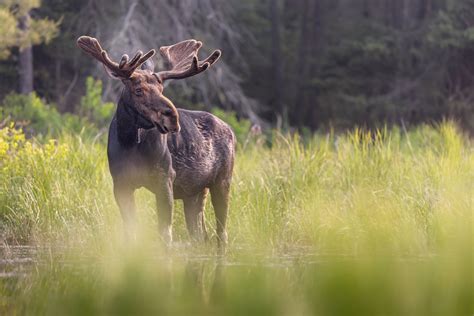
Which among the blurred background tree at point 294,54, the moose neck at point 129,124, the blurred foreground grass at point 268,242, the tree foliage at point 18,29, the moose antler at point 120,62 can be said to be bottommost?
the blurred foreground grass at point 268,242

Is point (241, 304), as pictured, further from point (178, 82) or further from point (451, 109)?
point (451, 109)

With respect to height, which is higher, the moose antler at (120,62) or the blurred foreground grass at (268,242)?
the moose antler at (120,62)

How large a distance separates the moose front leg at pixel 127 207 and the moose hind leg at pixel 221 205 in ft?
4.37

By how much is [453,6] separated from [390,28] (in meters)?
2.93

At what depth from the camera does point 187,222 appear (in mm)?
9992

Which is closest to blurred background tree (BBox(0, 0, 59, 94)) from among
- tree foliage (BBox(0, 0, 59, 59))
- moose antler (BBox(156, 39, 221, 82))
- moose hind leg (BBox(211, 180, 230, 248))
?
tree foliage (BBox(0, 0, 59, 59))

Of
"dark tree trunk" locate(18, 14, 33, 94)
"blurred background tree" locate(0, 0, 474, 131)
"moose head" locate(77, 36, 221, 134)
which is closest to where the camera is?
"moose head" locate(77, 36, 221, 134)

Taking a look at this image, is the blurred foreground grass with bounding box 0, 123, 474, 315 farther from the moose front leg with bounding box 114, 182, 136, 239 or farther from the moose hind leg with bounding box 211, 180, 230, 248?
the moose hind leg with bounding box 211, 180, 230, 248

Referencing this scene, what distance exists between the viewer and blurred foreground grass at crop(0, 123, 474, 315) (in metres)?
7.18

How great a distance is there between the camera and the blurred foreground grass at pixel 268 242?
7176 millimetres

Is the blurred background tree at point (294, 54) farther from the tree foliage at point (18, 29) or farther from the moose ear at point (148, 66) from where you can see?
the moose ear at point (148, 66)

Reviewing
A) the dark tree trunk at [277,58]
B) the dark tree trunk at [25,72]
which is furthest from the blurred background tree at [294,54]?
the dark tree trunk at [25,72]

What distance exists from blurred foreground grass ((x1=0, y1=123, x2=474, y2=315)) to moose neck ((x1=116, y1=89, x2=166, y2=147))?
809 mm

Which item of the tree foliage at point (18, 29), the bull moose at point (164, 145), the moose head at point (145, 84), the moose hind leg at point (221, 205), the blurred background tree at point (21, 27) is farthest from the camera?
the blurred background tree at point (21, 27)
